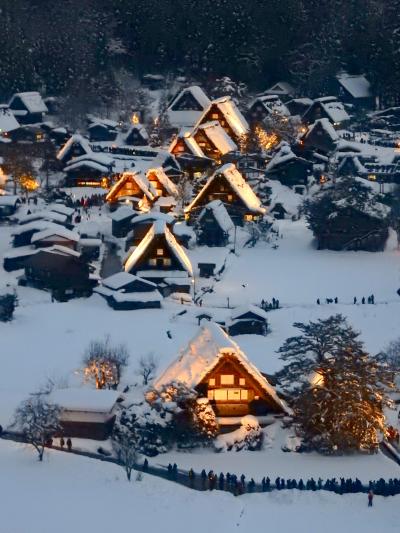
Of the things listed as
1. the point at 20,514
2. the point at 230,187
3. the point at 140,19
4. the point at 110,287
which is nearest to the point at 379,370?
the point at 20,514

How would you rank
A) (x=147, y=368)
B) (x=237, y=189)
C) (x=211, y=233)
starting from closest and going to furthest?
(x=147, y=368) < (x=211, y=233) < (x=237, y=189)

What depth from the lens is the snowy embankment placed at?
2506 centimetres

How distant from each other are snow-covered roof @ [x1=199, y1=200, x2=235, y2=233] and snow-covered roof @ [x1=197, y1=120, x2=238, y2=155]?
1386 cm

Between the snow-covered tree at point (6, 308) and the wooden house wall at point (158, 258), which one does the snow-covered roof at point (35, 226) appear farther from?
the snow-covered tree at point (6, 308)

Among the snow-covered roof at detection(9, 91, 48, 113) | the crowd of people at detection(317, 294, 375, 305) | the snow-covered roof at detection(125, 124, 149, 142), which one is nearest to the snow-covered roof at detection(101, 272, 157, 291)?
the crowd of people at detection(317, 294, 375, 305)

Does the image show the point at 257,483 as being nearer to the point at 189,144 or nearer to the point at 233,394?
the point at 233,394

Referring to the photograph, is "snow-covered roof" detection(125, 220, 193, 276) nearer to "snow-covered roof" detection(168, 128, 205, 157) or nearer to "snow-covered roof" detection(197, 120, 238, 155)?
"snow-covered roof" detection(168, 128, 205, 157)

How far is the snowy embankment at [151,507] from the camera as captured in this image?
82.2 ft

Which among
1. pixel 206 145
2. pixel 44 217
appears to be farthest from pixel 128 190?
pixel 206 145

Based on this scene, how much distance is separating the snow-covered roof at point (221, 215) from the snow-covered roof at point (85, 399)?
21.4m

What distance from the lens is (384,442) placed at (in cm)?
2984

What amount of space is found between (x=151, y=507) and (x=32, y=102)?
174ft

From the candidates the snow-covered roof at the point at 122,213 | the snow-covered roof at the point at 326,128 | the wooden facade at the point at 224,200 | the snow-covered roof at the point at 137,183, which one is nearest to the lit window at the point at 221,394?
the snow-covered roof at the point at 122,213

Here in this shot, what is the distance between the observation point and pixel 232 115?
7075cm
